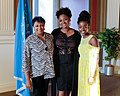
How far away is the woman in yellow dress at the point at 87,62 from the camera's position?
2.34 m

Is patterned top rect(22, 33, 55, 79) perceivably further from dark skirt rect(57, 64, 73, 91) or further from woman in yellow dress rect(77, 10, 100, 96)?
woman in yellow dress rect(77, 10, 100, 96)

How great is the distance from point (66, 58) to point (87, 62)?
0.24 meters

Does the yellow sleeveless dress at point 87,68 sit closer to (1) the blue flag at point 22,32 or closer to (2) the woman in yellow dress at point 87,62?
(2) the woman in yellow dress at point 87,62

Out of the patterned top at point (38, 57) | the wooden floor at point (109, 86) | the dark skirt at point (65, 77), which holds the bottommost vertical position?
the wooden floor at point (109, 86)

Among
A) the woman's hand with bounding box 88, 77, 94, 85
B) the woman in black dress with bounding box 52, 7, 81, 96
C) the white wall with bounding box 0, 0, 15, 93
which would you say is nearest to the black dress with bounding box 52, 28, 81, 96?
the woman in black dress with bounding box 52, 7, 81, 96

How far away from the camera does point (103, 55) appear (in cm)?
665

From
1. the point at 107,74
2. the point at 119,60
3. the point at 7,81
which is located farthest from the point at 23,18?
the point at 119,60

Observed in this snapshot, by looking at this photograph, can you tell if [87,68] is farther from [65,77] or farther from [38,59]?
[38,59]

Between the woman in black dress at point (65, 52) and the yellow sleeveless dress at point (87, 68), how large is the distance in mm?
93

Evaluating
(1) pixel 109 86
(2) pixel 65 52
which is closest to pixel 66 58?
(2) pixel 65 52

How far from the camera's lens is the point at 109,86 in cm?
495

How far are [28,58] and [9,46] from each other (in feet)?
6.94

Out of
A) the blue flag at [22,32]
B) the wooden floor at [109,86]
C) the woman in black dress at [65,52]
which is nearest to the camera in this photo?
the woman in black dress at [65,52]

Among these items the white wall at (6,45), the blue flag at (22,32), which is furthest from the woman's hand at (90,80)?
the white wall at (6,45)
